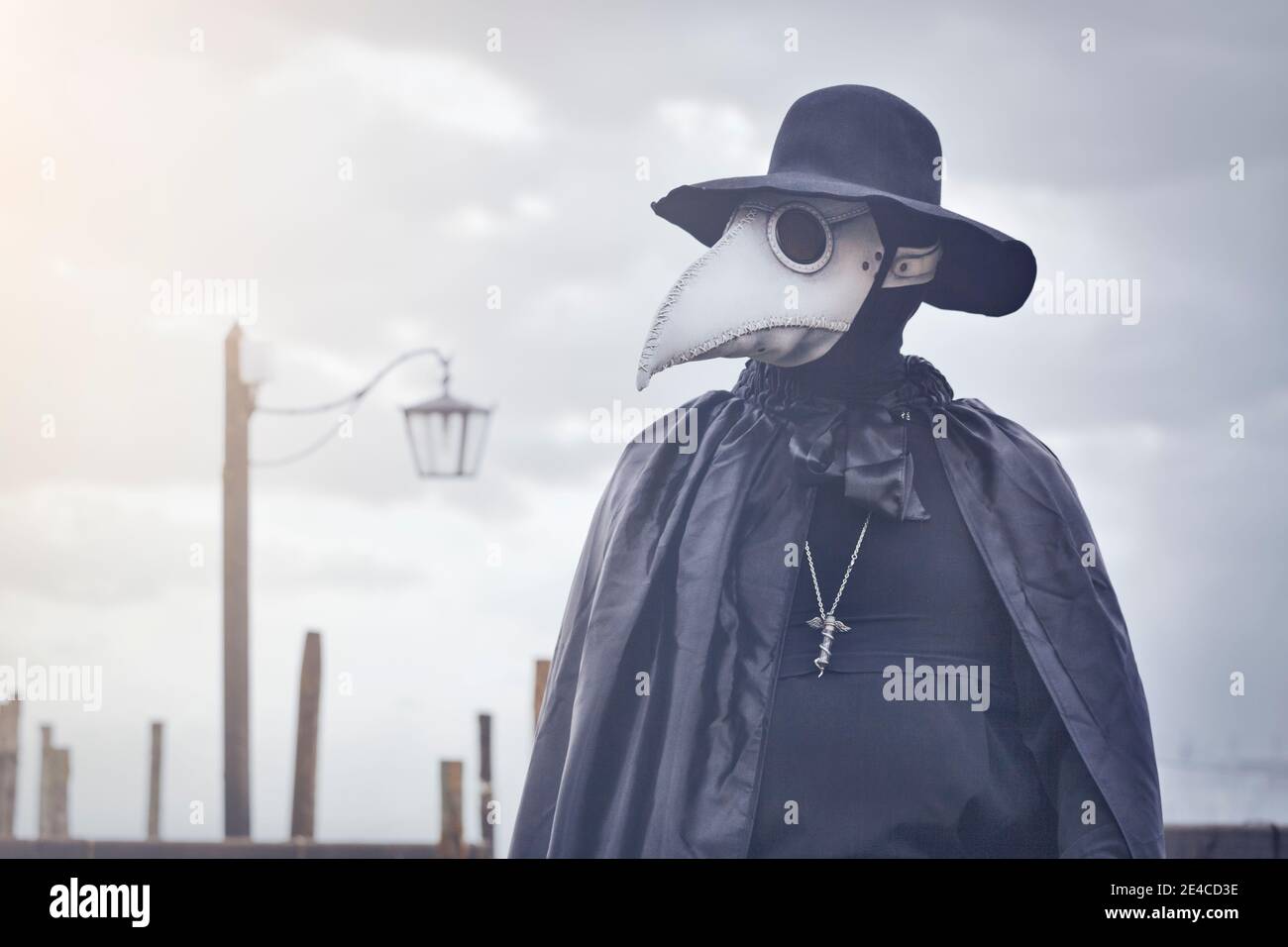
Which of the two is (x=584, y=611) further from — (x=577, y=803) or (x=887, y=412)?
(x=887, y=412)

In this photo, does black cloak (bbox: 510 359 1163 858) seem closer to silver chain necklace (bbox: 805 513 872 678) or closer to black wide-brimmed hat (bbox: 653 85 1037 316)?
silver chain necklace (bbox: 805 513 872 678)

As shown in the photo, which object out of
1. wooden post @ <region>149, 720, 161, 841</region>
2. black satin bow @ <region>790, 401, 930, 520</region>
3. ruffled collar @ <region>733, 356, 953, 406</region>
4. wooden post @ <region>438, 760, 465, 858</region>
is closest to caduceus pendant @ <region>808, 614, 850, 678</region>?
black satin bow @ <region>790, 401, 930, 520</region>

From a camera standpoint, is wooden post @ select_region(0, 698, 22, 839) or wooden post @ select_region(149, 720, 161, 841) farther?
wooden post @ select_region(149, 720, 161, 841)

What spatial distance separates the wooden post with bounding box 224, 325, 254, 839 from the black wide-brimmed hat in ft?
17.6

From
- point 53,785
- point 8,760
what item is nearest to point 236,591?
point 8,760

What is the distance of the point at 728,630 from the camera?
3861 mm

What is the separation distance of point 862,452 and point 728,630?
46cm

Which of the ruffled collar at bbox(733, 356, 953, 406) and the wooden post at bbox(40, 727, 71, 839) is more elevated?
the ruffled collar at bbox(733, 356, 953, 406)

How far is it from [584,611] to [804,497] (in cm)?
55

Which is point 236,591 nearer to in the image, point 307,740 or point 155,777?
point 307,740

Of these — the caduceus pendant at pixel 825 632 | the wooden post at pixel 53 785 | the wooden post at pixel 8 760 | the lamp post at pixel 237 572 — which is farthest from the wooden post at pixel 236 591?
the wooden post at pixel 53 785

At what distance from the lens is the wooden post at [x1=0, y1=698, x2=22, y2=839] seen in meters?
17.4
